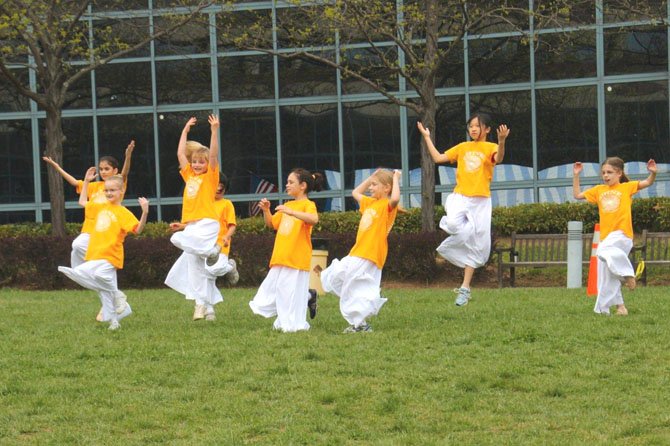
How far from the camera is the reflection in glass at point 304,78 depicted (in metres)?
25.4

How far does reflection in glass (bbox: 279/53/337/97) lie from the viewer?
83.2 ft

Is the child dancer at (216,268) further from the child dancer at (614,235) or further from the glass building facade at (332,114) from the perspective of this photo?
the glass building facade at (332,114)

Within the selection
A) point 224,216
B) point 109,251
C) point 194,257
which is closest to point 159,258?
point 224,216

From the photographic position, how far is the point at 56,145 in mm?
21297

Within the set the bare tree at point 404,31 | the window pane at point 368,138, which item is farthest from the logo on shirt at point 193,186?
the window pane at point 368,138

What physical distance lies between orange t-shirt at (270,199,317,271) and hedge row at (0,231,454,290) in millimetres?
8064

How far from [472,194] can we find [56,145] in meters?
10.4

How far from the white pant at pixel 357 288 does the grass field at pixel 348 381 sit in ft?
0.73

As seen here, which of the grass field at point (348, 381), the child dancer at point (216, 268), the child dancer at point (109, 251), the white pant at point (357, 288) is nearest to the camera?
the grass field at point (348, 381)

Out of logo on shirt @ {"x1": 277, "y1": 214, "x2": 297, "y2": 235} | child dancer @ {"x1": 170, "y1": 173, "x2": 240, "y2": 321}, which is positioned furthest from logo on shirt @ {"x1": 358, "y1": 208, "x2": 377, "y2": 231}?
child dancer @ {"x1": 170, "y1": 173, "x2": 240, "y2": 321}

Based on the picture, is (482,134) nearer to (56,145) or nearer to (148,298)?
(148,298)

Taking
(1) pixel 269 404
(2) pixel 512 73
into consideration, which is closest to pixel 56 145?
(2) pixel 512 73

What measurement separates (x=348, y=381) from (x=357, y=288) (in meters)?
2.35

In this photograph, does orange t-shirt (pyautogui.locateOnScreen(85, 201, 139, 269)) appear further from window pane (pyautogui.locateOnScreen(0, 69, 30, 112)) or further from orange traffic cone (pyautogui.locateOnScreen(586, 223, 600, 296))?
window pane (pyautogui.locateOnScreen(0, 69, 30, 112))
